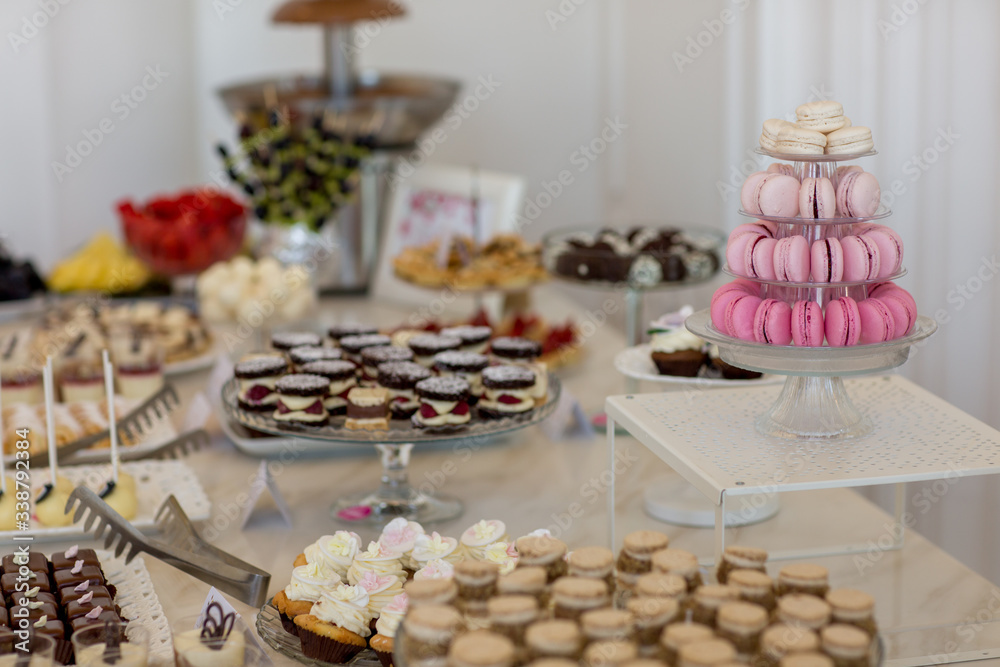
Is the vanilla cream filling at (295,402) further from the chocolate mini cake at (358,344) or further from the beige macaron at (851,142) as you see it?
Result: the beige macaron at (851,142)

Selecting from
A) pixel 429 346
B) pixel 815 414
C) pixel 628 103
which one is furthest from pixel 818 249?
pixel 628 103

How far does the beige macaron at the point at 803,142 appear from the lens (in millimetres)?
1314

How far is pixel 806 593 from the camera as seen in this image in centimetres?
103

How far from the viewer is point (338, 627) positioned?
128cm

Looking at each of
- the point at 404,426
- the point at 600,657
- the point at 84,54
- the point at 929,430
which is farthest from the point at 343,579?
the point at 84,54

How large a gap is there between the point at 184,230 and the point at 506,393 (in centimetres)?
147

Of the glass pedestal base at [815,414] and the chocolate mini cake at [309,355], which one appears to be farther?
the chocolate mini cake at [309,355]

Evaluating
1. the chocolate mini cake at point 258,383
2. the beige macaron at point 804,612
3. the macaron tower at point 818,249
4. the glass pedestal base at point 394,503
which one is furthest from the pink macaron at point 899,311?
the chocolate mini cake at point 258,383

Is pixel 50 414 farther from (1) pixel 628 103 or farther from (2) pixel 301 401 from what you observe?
(1) pixel 628 103

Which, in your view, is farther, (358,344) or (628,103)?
(628,103)

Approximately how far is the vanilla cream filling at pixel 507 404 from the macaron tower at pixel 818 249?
462 millimetres

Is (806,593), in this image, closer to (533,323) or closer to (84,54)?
(533,323)

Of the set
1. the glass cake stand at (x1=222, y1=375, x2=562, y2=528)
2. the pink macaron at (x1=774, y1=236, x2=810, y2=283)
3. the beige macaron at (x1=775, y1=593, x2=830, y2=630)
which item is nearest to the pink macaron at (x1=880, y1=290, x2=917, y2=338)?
the pink macaron at (x1=774, y1=236, x2=810, y2=283)

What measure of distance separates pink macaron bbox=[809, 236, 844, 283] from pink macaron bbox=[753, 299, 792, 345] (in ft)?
0.18
